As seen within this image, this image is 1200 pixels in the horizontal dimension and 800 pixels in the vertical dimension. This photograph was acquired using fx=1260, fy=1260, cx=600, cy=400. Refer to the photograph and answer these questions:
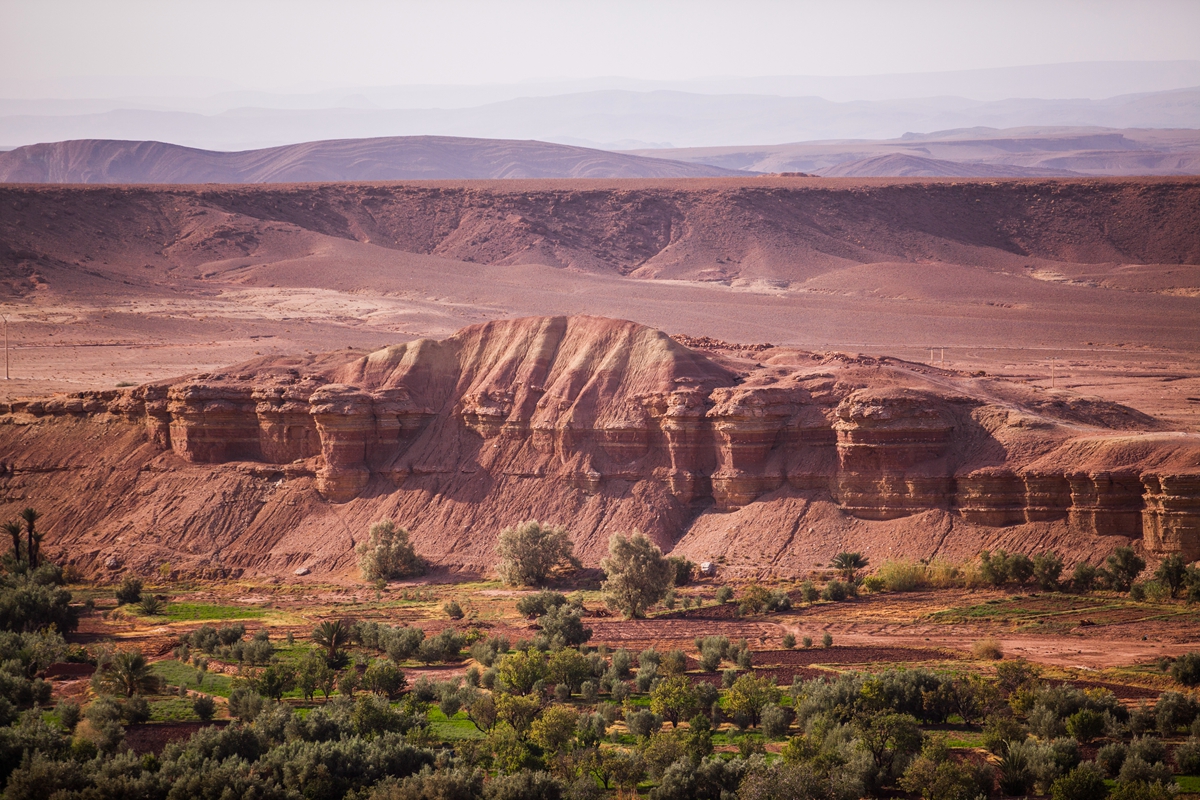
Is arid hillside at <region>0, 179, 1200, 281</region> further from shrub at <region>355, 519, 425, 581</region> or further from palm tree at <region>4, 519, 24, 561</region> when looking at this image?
shrub at <region>355, 519, 425, 581</region>

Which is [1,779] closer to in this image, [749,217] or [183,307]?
[183,307]

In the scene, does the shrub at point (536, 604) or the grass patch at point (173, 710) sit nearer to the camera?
the grass patch at point (173, 710)

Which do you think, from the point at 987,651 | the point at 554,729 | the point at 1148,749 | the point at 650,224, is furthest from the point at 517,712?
the point at 650,224

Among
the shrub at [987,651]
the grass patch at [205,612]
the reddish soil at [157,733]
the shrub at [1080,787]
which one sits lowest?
the grass patch at [205,612]

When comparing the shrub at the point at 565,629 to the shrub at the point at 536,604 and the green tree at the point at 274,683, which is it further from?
the green tree at the point at 274,683

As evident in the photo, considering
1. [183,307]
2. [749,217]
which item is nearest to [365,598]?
[183,307]

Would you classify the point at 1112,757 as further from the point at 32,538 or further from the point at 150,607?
the point at 32,538

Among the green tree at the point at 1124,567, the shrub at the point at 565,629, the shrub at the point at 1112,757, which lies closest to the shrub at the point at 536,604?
the shrub at the point at 565,629

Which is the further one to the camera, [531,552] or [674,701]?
[531,552]
